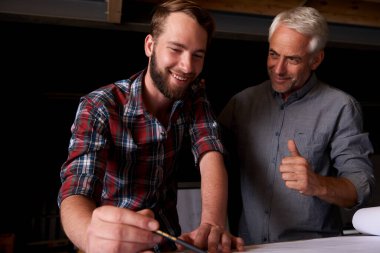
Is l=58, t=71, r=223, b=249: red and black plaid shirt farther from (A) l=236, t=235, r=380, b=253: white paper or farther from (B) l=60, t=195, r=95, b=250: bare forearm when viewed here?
(A) l=236, t=235, r=380, b=253: white paper

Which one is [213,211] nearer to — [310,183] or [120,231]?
[310,183]

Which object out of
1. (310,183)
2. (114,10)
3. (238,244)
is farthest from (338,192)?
(114,10)

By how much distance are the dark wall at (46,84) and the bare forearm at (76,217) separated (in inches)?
73.8

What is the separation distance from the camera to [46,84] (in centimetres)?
240

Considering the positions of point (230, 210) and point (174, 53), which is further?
point (230, 210)

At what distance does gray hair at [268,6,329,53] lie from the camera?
4.22ft

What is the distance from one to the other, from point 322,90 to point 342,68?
1862mm

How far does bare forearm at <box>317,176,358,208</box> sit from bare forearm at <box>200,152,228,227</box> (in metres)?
0.32

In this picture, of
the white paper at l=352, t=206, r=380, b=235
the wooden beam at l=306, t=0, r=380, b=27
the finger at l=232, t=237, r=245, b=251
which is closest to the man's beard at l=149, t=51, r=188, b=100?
the finger at l=232, t=237, r=245, b=251

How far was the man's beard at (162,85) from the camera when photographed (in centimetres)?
103

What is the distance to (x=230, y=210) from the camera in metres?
1.51

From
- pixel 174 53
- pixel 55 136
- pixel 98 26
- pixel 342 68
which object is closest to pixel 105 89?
pixel 174 53

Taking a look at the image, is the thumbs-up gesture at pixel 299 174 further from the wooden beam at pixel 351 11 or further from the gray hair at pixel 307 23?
the wooden beam at pixel 351 11

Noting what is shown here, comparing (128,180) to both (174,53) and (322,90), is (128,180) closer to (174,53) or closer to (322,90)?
(174,53)
